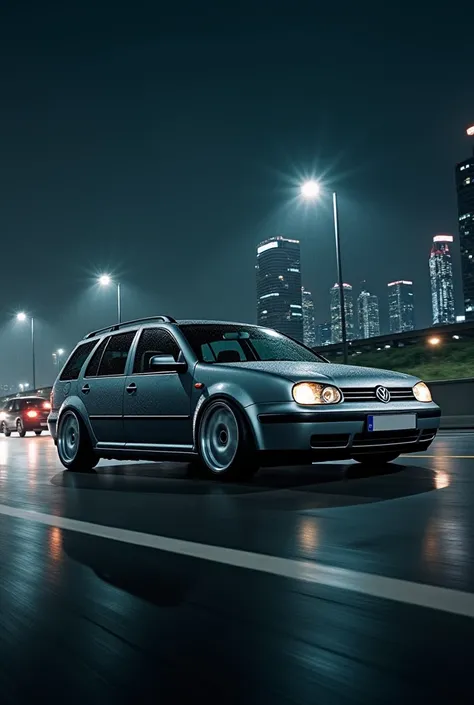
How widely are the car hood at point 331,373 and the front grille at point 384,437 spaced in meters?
0.47

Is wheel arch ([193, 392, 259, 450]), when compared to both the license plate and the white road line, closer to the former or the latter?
the license plate

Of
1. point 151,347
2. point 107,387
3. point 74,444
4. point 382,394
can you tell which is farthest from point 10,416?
point 382,394

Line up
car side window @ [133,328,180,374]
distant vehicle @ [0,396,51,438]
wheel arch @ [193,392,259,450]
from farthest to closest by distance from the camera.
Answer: distant vehicle @ [0,396,51,438]
car side window @ [133,328,180,374]
wheel arch @ [193,392,259,450]

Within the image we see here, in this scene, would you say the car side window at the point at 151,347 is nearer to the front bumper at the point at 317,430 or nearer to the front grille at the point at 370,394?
the front bumper at the point at 317,430

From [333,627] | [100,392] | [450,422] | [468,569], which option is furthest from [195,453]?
[450,422]

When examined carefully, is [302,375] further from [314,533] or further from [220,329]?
[314,533]

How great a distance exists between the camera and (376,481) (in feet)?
25.5

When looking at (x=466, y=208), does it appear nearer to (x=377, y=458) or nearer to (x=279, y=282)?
(x=279, y=282)

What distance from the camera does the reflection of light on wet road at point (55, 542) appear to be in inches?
187

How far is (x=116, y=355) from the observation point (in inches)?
400

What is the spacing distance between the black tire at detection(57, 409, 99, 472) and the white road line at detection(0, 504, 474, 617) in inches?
182

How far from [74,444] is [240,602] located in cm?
729

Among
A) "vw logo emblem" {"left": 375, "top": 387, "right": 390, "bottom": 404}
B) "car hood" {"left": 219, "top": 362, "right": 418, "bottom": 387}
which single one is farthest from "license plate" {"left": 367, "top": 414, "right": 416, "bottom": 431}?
"car hood" {"left": 219, "top": 362, "right": 418, "bottom": 387}

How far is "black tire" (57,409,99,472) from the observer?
10.3 m
